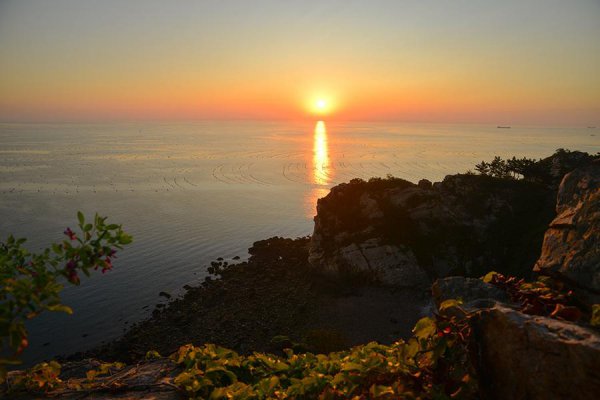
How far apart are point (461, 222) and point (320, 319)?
22.6 metres

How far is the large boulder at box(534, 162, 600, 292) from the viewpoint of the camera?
548cm

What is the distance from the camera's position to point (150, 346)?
101 feet

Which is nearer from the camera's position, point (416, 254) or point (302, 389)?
point (302, 389)

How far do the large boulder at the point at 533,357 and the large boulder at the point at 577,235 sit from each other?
2.53 meters

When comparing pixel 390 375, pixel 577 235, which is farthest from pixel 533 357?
pixel 577 235

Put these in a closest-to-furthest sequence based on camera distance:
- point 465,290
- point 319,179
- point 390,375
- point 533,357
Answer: point 533,357
point 390,375
point 465,290
point 319,179

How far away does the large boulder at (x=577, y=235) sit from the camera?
548cm

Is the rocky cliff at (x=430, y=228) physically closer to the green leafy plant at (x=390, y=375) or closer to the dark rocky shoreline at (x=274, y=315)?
the dark rocky shoreline at (x=274, y=315)

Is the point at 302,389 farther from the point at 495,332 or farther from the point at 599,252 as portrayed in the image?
the point at 599,252

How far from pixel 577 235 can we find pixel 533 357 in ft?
12.1

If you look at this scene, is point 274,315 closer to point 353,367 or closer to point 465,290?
point 465,290

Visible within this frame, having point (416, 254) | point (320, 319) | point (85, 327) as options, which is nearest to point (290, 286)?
point (320, 319)

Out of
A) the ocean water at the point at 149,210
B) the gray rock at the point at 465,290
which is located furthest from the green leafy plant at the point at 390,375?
the ocean water at the point at 149,210

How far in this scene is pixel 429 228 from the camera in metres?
43.7
